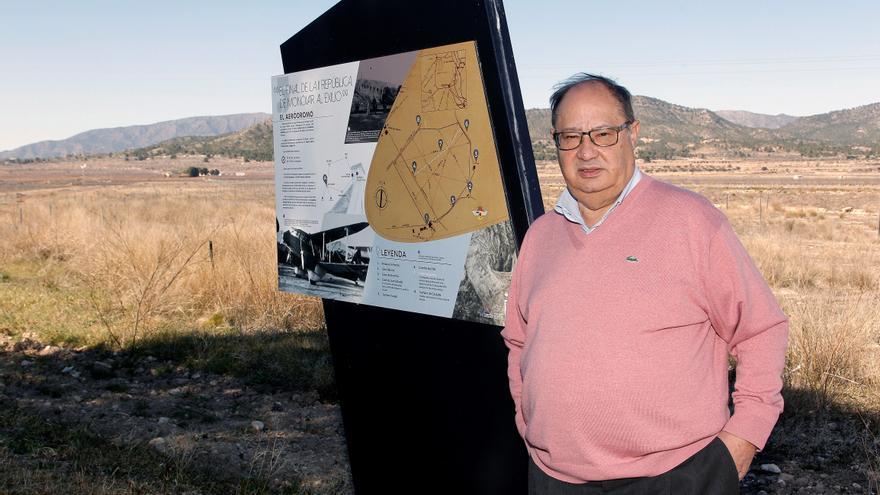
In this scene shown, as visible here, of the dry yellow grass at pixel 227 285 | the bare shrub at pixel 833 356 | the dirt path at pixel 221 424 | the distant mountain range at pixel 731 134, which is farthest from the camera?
the distant mountain range at pixel 731 134

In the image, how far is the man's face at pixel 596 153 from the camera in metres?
2.27

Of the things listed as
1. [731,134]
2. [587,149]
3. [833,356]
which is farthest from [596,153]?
[731,134]

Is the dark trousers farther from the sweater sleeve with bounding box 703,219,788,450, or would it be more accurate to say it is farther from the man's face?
the man's face

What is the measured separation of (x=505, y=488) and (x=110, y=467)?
2390 mm

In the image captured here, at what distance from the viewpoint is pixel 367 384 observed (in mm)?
4062

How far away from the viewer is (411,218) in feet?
11.6

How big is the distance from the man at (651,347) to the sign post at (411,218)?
90 centimetres

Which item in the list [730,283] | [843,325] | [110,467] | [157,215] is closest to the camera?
[730,283]

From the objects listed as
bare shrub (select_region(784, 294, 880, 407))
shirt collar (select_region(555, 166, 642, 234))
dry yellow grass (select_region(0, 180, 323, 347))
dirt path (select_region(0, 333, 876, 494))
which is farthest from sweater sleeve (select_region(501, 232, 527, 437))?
dry yellow grass (select_region(0, 180, 323, 347))

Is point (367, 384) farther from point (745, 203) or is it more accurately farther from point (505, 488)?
point (745, 203)

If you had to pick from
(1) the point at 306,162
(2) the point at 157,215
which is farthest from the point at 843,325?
(2) the point at 157,215

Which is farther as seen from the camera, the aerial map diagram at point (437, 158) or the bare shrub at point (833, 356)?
the bare shrub at point (833, 356)

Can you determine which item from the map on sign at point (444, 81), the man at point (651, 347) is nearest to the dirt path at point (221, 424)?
the map on sign at point (444, 81)

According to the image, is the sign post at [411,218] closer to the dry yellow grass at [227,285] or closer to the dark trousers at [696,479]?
the dark trousers at [696,479]
